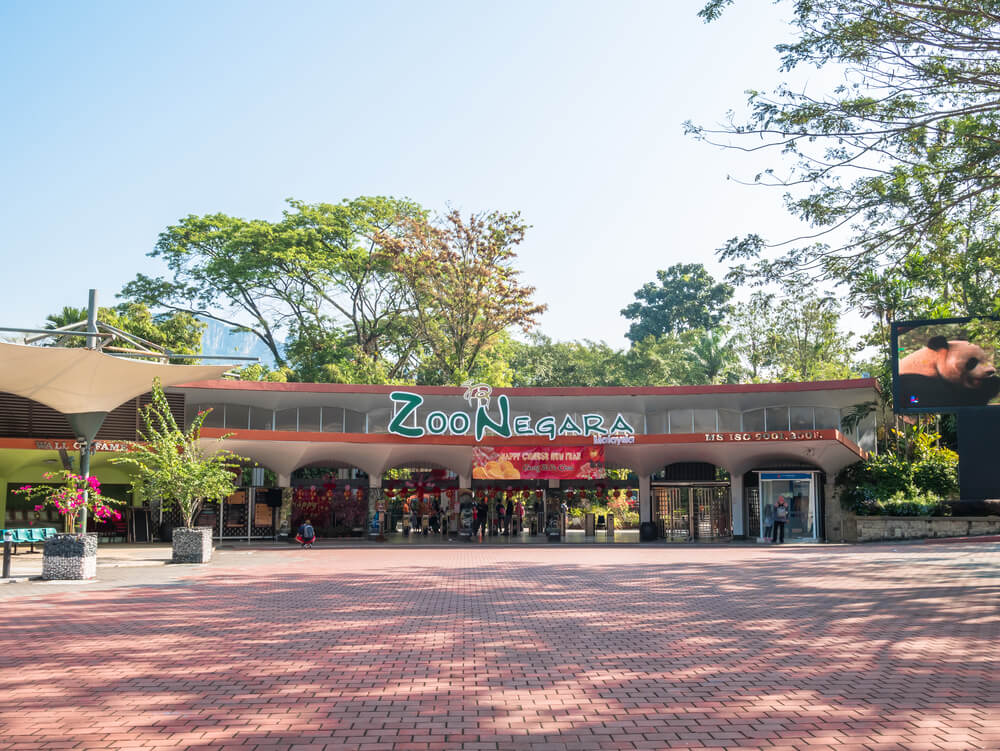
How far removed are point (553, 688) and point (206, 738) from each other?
2768 millimetres

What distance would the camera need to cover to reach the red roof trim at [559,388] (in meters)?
28.6

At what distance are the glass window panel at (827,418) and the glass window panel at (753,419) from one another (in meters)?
1.82

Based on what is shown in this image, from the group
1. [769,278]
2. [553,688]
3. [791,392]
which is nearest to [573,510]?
[791,392]

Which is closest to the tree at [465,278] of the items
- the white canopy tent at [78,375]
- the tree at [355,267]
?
the tree at [355,267]

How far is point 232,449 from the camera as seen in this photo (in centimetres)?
→ 2942

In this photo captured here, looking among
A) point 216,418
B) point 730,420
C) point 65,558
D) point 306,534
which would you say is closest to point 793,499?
point 730,420

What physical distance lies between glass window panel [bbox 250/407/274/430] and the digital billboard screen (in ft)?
64.3

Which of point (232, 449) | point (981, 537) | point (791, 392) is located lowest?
point (981, 537)

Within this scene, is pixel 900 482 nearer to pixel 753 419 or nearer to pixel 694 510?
pixel 753 419

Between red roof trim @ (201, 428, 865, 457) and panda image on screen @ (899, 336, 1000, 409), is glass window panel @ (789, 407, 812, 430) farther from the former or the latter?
panda image on screen @ (899, 336, 1000, 409)

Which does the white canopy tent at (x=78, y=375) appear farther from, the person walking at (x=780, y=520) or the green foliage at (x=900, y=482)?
the green foliage at (x=900, y=482)

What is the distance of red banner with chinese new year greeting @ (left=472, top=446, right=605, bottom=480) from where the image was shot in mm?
29594

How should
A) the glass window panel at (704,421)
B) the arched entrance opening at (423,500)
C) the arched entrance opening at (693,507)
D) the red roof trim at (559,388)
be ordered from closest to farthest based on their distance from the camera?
1. the red roof trim at (559,388)
2. the glass window panel at (704,421)
3. the arched entrance opening at (693,507)
4. the arched entrance opening at (423,500)

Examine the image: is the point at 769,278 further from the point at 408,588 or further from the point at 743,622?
the point at 408,588
